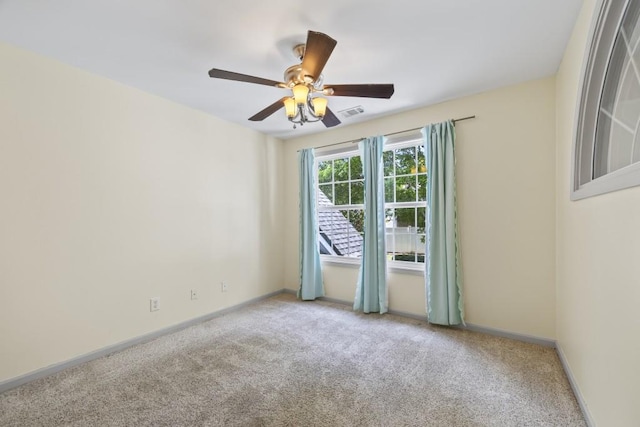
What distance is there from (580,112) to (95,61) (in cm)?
354

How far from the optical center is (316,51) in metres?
1.65

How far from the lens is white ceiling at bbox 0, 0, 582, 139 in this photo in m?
1.73

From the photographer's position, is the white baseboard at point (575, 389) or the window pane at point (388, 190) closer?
the white baseboard at point (575, 389)

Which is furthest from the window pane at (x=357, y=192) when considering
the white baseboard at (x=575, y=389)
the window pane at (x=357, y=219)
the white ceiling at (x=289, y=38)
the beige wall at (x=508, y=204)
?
the white baseboard at (x=575, y=389)

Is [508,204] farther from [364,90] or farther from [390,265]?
[364,90]

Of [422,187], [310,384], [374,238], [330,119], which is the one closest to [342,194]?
[374,238]

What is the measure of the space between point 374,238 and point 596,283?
2.15 m

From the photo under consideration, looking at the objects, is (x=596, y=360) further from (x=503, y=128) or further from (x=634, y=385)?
(x=503, y=128)

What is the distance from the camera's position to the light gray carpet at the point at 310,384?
175 cm

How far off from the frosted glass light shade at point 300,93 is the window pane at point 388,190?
1998 mm

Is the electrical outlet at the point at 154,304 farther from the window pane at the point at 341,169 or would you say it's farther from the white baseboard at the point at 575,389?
the white baseboard at the point at 575,389

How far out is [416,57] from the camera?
7.49ft

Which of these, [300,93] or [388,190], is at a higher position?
[300,93]

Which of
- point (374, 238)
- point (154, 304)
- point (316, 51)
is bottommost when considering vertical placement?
point (154, 304)
